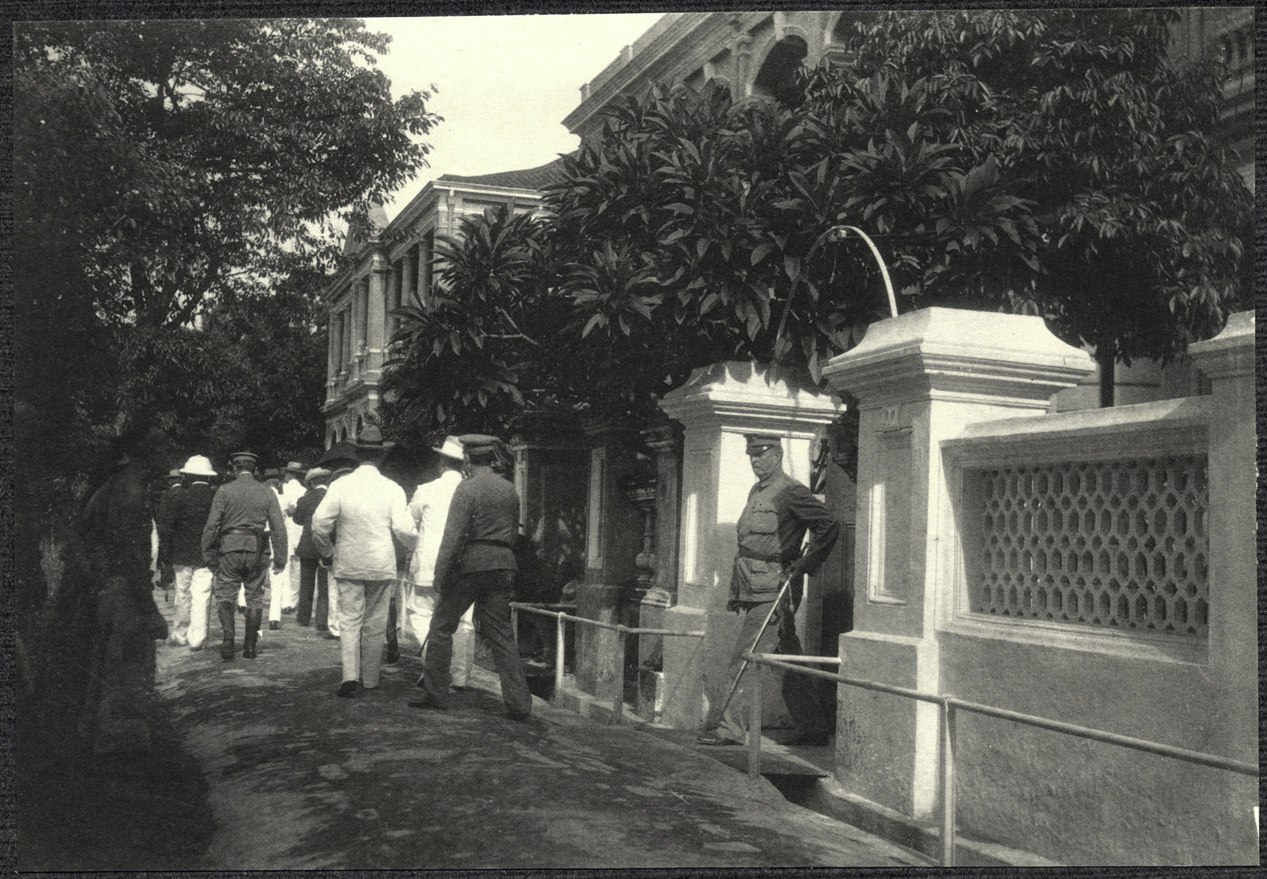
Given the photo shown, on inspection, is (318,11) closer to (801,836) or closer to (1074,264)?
(801,836)

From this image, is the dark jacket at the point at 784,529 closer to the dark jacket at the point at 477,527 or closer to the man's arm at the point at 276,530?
the dark jacket at the point at 477,527

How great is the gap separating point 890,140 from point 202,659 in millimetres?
5982

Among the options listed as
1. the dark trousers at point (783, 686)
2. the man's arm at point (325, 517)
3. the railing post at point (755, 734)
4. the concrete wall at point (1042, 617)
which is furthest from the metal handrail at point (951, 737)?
the man's arm at point (325, 517)

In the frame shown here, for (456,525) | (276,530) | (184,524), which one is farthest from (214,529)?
(456,525)

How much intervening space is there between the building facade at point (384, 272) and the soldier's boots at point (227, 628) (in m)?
1.49

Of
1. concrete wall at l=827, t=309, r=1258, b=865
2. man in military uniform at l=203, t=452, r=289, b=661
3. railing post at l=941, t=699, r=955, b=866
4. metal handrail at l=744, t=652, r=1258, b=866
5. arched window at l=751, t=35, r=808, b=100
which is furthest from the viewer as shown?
arched window at l=751, t=35, r=808, b=100

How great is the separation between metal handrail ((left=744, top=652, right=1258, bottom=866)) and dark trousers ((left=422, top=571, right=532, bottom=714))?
5.76 feet

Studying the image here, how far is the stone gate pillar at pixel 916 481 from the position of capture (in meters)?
5.89

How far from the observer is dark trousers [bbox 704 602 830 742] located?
7.59 metres

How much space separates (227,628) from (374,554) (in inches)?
84.9

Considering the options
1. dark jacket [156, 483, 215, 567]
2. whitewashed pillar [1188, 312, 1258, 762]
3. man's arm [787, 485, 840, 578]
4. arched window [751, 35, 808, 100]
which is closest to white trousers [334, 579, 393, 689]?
dark jacket [156, 483, 215, 567]

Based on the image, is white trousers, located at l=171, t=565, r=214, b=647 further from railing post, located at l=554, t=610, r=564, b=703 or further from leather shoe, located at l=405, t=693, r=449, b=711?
leather shoe, located at l=405, t=693, r=449, b=711

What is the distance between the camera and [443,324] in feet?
32.1

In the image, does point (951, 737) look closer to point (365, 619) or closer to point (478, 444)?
point (478, 444)
